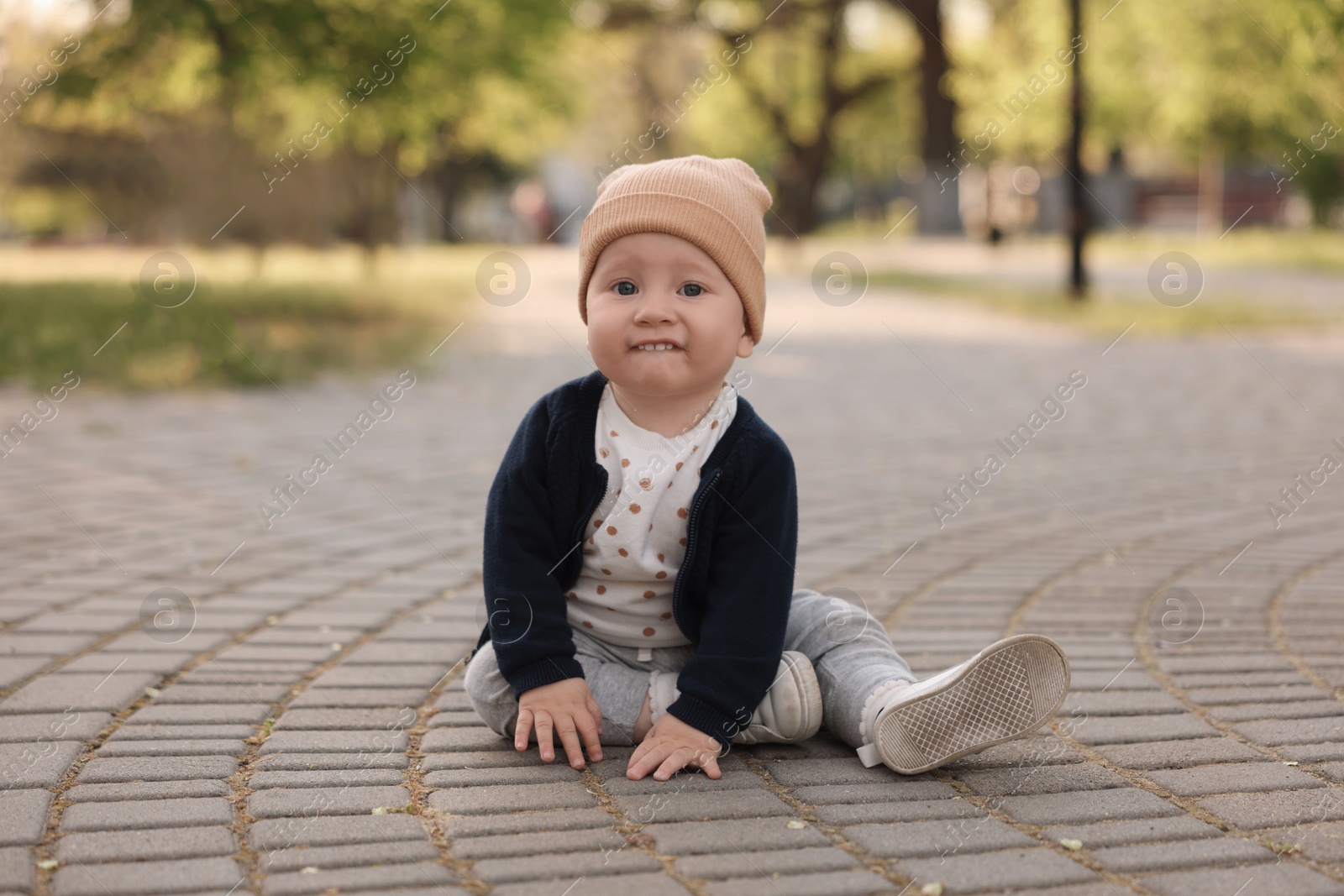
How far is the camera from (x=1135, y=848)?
2451 millimetres

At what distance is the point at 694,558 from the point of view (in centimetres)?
291

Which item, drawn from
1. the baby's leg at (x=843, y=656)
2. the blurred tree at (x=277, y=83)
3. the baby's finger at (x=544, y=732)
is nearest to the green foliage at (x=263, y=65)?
the blurred tree at (x=277, y=83)

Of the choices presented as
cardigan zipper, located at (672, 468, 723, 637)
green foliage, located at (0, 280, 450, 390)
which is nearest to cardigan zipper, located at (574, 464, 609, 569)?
cardigan zipper, located at (672, 468, 723, 637)

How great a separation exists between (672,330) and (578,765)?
892mm

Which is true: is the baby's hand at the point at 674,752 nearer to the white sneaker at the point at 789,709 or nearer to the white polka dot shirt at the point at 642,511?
the white sneaker at the point at 789,709

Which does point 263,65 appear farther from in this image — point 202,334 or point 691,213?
point 691,213

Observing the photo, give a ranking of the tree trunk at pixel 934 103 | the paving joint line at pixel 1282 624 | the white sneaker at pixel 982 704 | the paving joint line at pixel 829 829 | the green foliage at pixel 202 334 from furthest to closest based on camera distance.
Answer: the tree trunk at pixel 934 103 → the green foliage at pixel 202 334 → the paving joint line at pixel 1282 624 → the white sneaker at pixel 982 704 → the paving joint line at pixel 829 829

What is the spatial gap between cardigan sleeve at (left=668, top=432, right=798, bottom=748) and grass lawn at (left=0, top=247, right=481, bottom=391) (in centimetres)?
807

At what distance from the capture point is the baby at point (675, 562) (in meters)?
2.78

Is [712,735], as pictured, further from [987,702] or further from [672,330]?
[672,330]

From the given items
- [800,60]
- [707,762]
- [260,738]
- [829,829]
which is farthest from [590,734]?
[800,60]

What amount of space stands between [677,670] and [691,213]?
1.00 metres

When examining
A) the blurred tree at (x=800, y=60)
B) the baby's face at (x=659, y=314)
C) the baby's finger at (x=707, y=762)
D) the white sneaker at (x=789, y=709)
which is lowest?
the baby's finger at (x=707, y=762)

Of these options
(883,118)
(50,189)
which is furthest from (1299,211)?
(50,189)
